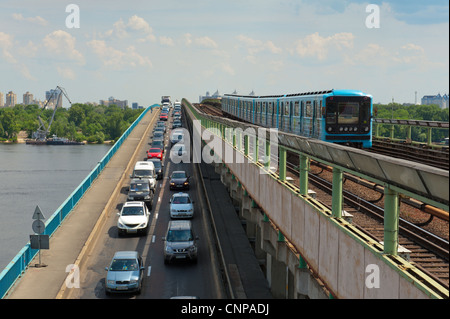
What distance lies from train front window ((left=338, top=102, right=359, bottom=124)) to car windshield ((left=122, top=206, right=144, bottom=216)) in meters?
13.9

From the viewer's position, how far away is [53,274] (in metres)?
23.3

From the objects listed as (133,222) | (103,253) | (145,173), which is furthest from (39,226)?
(145,173)

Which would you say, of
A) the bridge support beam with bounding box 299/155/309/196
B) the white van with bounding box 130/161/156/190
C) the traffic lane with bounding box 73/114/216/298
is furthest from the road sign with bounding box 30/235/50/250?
the white van with bounding box 130/161/156/190

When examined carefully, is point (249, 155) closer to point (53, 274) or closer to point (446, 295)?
point (53, 274)

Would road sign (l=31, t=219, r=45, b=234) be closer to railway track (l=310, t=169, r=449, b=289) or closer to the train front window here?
the train front window

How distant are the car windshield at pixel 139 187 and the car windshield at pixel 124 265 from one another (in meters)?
14.7

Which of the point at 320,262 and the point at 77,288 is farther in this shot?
the point at 77,288

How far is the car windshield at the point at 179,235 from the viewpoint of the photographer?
86.2ft

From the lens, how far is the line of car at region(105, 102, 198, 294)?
72.1ft

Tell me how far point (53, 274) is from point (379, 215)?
666 inches

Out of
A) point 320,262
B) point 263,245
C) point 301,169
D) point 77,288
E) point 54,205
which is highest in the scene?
point 301,169

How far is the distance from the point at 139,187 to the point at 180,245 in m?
12.5
